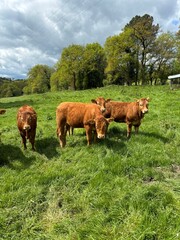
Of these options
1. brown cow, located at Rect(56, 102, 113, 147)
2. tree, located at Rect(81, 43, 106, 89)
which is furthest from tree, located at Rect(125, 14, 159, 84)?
brown cow, located at Rect(56, 102, 113, 147)

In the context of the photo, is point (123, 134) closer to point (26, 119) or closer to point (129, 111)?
point (129, 111)

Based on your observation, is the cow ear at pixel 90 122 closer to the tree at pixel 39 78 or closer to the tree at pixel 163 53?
the tree at pixel 163 53

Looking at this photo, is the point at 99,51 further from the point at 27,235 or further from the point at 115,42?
the point at 27,235

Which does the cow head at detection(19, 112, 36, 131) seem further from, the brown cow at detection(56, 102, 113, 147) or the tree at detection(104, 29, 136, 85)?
the tree at detection(104, 29, 136, 85)

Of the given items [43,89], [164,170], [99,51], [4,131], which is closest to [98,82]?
[99,51]

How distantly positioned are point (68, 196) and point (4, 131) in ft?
24.2

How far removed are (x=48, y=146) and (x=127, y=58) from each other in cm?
3806

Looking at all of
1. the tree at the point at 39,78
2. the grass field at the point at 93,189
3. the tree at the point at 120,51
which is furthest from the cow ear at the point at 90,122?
the tree at the point at 39,78

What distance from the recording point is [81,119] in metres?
8.34

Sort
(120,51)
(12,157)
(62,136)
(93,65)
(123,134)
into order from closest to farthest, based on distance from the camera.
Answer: (12,157) → (62,136) → (123,134) → (120,51) → (93,65)

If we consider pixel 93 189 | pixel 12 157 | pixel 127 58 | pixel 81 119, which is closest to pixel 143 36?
pixel 127 58

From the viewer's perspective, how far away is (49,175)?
588 cm

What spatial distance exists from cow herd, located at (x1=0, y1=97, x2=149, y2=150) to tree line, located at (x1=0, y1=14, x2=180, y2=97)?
1424 inches

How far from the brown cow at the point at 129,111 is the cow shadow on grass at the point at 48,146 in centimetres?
254
